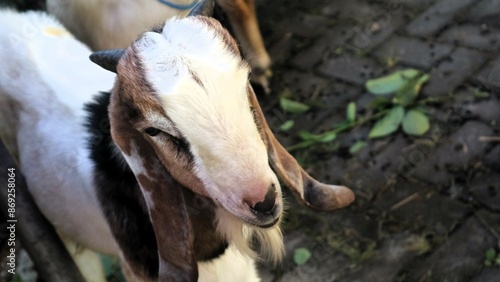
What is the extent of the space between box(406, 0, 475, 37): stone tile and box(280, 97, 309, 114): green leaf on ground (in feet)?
2.46

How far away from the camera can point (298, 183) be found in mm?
1596

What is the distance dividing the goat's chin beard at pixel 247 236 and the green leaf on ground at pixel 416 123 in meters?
1.31

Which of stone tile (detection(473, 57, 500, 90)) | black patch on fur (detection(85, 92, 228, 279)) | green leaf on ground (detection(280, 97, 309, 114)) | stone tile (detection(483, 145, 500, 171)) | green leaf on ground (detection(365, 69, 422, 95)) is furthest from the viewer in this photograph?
green leaf on ground (detection(280, 97, 309, 114))

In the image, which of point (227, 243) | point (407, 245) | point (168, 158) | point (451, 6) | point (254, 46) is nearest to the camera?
point (168, 158)

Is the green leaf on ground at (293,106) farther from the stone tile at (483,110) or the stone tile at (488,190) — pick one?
the stone tile at (488,190)

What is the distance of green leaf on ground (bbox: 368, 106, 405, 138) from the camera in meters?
2.88

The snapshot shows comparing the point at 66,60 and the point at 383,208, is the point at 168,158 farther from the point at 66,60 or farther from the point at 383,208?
the point at 383,208

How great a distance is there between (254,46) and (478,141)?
120 centimetres

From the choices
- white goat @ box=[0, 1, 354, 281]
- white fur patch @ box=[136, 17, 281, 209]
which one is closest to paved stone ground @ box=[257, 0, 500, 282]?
white goat @ box=[0, 1, 354, 281]

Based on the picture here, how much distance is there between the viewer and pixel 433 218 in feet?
8.06

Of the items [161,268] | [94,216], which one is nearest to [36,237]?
[94,216]

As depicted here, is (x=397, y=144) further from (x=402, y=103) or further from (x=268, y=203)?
(x=268, y=203)

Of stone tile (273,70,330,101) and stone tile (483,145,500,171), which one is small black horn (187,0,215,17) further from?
stone tile (273,70,330,101)

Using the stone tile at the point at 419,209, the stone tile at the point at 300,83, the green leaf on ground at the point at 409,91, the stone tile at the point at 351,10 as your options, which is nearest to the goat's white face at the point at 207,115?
the stone tile at the point at 419,209
